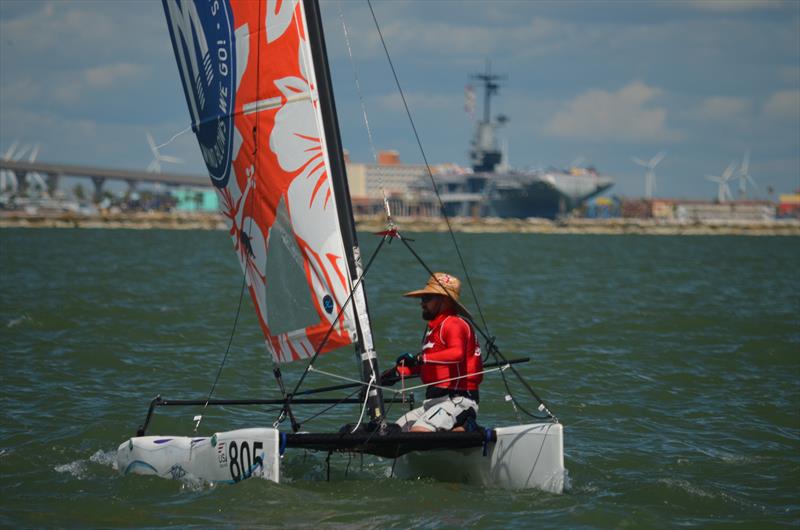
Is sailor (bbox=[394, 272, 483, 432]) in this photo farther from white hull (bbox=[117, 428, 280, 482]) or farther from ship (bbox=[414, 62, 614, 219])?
ship (bbox=[414, 62, 614, 219])

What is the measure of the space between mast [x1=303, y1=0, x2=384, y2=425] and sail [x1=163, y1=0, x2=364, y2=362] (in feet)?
0.06

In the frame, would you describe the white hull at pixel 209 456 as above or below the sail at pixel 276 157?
below

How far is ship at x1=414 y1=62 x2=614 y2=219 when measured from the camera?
13412 centimetres

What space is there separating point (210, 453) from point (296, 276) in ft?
4.42

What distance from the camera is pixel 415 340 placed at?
15.8m

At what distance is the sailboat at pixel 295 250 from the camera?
700 cm

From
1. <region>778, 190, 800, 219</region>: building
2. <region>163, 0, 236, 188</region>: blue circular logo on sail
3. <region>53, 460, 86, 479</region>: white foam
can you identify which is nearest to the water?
<region>53, 460, 86, 479</region>: white foam

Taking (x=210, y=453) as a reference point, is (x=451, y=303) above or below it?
above

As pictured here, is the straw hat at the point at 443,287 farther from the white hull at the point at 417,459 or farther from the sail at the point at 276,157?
the white hull at the point at 417,459

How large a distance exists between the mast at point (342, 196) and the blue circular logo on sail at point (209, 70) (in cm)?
68

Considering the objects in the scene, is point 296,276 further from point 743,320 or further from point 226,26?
point 743,320

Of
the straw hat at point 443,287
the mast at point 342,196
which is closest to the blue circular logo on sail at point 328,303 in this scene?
the mast at point 342,196

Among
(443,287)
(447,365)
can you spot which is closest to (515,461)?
(447,365)

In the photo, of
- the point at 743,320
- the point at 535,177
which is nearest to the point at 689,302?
the point at 743,320
